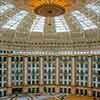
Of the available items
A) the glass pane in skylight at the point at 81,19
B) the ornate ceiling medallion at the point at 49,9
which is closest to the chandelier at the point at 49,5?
the ornate ceiling medallion at the point at 49,9

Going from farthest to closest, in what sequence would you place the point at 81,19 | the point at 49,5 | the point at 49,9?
the point at 81,19 → the point at 49,9 → the point at 49,5

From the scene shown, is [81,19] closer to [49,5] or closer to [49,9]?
[49,9]

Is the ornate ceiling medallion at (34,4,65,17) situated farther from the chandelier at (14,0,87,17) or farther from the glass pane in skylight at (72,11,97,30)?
the glass pane in skylight at (72,11,97,30)

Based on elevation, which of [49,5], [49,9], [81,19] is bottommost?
[49,9]

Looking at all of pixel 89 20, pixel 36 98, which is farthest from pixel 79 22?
pixel 36 98

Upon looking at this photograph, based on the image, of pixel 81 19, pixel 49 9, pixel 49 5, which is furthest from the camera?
pixel 81 19

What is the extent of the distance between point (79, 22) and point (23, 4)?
19046 mm

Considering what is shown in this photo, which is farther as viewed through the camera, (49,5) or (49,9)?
(49,9)

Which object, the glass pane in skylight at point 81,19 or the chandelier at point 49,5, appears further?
the glass pane in skylight at point 81,19

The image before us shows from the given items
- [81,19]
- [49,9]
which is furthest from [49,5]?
[81,19]

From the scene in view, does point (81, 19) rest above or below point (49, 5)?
below

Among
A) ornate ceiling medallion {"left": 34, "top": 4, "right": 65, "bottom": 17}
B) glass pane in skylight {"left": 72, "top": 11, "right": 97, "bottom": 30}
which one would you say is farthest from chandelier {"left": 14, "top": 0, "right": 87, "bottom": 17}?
glass pane in skylight {"left": 72, "top": 11, "right": 97, "bottom": 30}

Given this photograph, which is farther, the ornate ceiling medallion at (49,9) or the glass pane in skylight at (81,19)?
the glass pane in skylight at (81,19)

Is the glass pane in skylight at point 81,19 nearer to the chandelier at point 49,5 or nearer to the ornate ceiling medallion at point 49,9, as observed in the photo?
the chandelier at point 49,5
